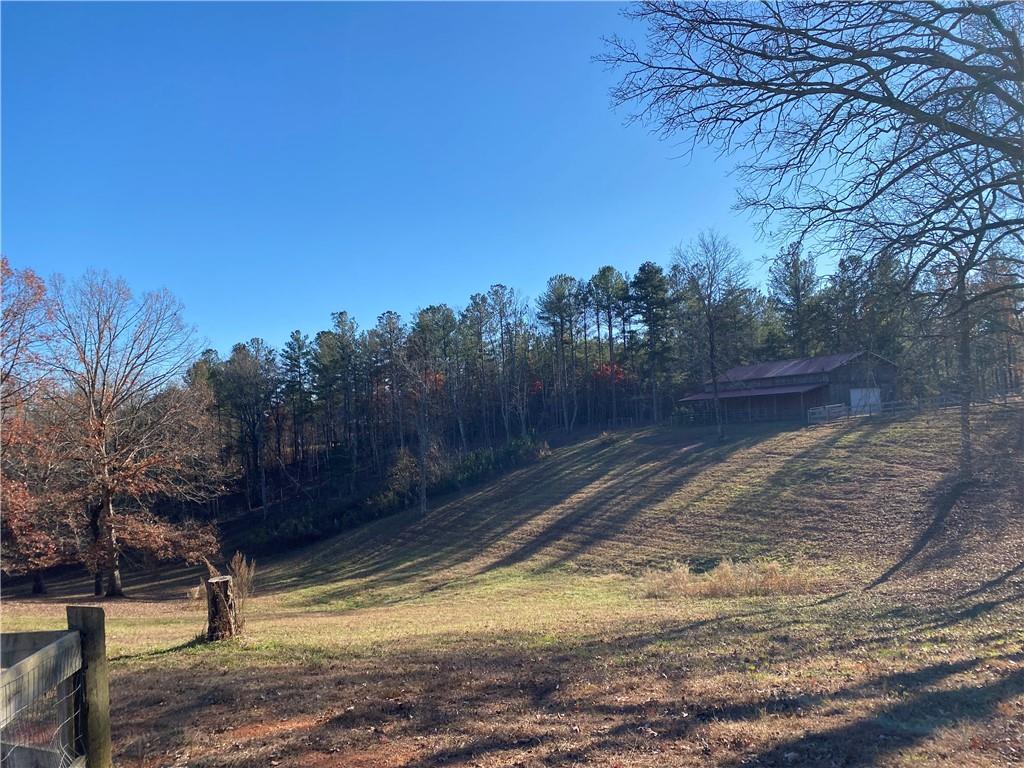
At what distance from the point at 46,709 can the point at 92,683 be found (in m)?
0.23

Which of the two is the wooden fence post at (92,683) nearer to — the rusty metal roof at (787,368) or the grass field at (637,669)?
the grass field at (637,669)

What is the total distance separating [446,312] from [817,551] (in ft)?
160

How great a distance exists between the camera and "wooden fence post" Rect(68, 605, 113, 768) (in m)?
3.40

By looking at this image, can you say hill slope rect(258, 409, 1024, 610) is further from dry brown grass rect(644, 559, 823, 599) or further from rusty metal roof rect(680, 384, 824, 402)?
rusty metal roof rect(680, 384, 824, 402)

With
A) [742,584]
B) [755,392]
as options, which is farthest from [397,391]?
[742,584]

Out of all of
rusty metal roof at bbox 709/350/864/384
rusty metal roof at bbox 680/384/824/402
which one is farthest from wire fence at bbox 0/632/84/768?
rusty metal roof at bbox 680/384/824/402

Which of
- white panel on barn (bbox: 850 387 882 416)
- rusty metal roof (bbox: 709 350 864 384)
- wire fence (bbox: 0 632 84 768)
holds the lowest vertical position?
wire fence (bbox: 0 632 84 768)

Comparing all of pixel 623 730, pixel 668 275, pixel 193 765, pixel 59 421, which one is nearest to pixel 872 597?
pixel 623 730

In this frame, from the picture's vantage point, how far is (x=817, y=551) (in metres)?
22.2

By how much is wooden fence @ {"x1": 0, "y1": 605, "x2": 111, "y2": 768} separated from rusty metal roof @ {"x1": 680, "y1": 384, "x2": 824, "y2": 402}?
48.6 m

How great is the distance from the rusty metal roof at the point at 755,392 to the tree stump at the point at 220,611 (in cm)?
4423

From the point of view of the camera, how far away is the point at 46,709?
3.24 meters

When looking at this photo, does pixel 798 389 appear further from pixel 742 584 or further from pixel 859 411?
pixel 742 584

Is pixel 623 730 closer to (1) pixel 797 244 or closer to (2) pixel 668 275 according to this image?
(1) pixel 797 244
